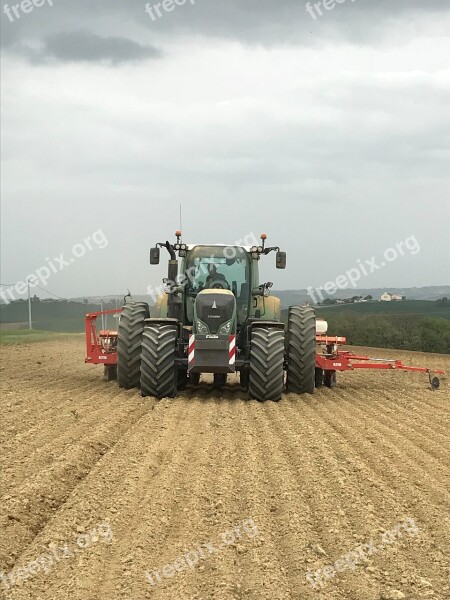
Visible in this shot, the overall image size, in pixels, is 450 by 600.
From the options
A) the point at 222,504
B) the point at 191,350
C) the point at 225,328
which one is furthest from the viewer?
the point at 225,328

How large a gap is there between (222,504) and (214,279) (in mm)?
6611

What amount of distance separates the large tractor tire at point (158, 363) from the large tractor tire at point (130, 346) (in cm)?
68

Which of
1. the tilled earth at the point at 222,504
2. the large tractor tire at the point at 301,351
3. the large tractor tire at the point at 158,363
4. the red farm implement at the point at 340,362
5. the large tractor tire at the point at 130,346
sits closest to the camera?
the tilled earth at the point at 222,504

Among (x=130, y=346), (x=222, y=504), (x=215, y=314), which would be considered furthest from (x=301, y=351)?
(x=222, y=504)

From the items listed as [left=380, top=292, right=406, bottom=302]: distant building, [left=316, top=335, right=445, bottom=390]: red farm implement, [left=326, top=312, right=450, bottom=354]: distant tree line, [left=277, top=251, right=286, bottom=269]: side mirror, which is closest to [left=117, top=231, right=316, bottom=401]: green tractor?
[left=277, top=251, right=286, bottom=269]: side mirror

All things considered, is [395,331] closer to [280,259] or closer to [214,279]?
[280,259]

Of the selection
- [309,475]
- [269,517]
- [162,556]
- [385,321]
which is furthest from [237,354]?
[385,321]

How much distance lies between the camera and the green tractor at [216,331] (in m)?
10.3

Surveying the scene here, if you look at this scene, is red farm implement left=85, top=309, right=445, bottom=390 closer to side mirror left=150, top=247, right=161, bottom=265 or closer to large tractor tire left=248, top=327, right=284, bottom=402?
side mirror left=150, top=247, right=161, bottom=265

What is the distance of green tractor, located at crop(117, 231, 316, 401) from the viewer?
10.3 m

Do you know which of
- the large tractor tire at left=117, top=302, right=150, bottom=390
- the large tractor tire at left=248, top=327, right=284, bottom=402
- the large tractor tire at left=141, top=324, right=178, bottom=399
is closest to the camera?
the large tractor tire at left=248, top=327, right=284, bottom=402

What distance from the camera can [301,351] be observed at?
36.0 ft

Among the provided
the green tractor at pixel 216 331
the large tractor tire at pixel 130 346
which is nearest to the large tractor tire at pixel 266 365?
the green tractor at pixel 216 331

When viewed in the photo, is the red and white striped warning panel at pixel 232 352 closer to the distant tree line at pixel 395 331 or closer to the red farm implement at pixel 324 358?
the red farm implement at pixel 324 358
